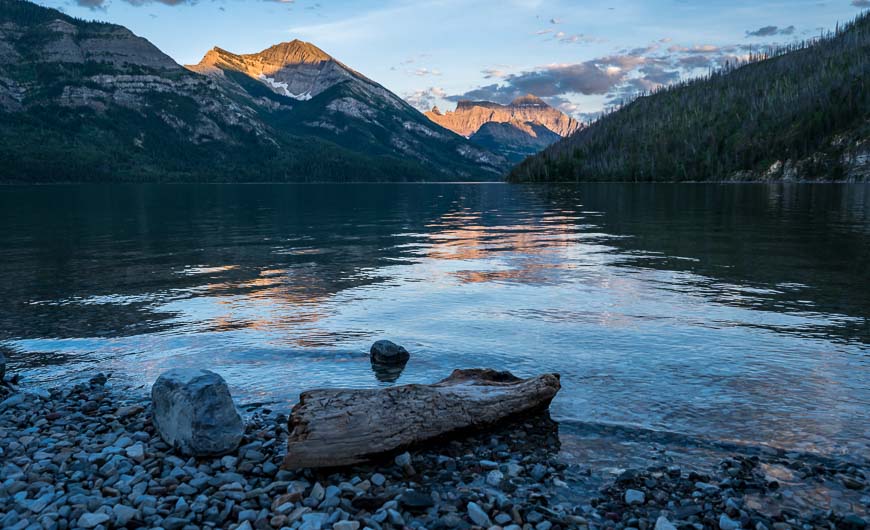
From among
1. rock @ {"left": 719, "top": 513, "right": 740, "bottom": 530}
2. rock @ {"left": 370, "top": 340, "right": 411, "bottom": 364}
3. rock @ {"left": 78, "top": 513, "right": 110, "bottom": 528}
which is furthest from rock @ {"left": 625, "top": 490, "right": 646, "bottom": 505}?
rock @ {"left": 370, "top": 340, "right": 411, "bottom": 364}

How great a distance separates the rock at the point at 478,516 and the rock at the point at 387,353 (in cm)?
742

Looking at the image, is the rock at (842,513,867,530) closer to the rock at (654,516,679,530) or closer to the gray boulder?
the rock at (654,516,679,530)

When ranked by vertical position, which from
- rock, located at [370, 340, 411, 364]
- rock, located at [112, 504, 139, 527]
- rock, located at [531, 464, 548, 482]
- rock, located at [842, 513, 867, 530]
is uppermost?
rock, located at [370, 340, 411, 364]

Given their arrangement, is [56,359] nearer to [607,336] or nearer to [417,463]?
[417,463]

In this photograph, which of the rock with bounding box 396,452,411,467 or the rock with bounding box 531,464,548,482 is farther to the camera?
the rock with bounding box 396,452,411,467

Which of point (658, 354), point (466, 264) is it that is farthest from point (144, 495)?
point (466, 264)

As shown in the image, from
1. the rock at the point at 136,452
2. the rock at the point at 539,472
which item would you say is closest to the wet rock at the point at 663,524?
the rock at the point at 539,472

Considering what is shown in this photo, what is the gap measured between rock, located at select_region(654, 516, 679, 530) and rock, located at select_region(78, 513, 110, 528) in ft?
25.7

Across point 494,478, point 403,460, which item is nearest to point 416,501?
point 403,460

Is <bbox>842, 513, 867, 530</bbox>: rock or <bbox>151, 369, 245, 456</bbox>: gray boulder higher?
<bbox>151, 369, 245, 456</bbox>: gray boulder

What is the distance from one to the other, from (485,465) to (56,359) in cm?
1356

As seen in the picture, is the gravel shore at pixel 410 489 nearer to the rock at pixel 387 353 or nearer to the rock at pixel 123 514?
the rock at pixel 123 514

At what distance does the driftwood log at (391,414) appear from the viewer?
9.80 metres

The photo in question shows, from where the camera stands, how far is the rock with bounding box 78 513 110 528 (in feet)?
26.6
